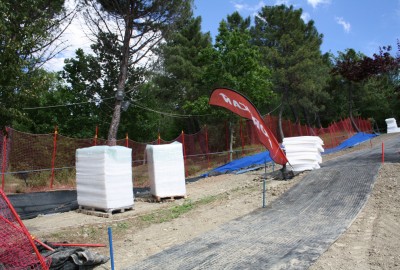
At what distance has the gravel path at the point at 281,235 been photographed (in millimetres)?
5441

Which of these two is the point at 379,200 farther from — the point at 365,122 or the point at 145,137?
the point at 365,122

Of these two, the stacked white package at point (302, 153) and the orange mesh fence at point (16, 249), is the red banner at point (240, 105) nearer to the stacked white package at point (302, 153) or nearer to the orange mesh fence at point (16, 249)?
the stacked white package at point (302, 153)

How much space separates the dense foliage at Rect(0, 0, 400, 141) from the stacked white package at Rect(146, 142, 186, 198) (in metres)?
3.76

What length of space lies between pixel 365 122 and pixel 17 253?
48020 mm

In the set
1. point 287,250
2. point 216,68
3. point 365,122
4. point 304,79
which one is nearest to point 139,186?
point 216,68

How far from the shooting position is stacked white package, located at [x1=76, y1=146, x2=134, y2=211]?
10289mm

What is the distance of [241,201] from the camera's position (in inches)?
413

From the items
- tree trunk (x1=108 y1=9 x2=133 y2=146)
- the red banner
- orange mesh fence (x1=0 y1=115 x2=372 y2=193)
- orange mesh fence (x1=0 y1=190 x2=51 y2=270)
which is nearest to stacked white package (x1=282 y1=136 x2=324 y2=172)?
the red banner

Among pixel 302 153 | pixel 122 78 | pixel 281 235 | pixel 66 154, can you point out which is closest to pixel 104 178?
pixel 281 235

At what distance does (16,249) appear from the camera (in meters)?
5.26

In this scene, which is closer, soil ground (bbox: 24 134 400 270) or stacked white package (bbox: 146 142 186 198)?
soil ground (bbox: 24 134 400 270)

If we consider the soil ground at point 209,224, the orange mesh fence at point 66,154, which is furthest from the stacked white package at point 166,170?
the orange mesh fence at point 66,154

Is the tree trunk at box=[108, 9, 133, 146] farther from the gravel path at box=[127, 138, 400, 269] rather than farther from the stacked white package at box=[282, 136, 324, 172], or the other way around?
the gravel path at box=[127, 138, 400, 269]

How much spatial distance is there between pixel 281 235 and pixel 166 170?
5.95 m
